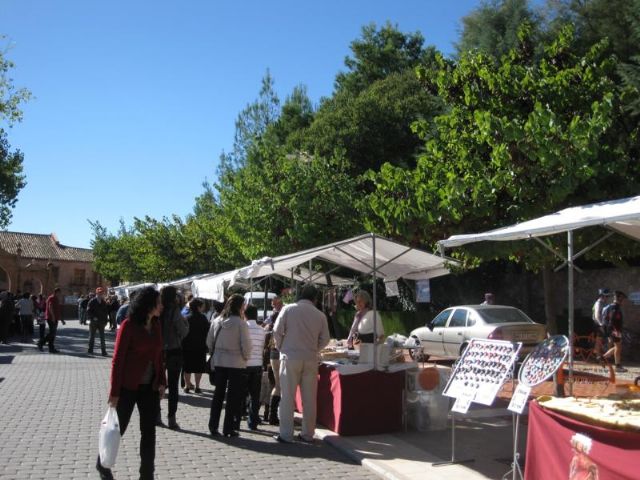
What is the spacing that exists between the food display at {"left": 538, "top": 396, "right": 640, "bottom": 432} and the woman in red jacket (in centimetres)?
327

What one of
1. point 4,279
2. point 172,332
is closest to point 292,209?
point 172,332

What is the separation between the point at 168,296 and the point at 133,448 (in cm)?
227

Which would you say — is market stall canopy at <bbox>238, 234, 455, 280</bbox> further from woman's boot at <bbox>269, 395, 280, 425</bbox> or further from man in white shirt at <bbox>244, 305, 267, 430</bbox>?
woman's boot at <bbox>269, 395, 280, 425</bbox>

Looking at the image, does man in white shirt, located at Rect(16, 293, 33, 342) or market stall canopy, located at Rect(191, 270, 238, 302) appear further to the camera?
man in white shirt, located at Rect(16, 293, 33, 342)

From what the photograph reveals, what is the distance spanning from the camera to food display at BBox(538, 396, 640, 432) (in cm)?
450

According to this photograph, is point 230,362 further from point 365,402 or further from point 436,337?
point 436,337

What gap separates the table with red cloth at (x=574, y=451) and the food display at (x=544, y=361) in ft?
0.81

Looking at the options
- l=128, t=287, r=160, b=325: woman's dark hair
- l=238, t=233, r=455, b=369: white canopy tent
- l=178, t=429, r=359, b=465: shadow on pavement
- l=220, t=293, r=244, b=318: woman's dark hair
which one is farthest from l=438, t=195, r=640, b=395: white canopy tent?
l=128, t=287, r=160, b=325: woman's dark hair

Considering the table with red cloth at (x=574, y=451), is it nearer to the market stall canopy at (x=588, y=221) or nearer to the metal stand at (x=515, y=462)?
the metal stand at (x=515, y=462)

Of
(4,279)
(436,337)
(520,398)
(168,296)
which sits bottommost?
(520,398)

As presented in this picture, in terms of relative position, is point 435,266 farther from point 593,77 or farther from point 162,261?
point 162,261

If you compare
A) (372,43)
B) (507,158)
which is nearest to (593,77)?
(507,158)

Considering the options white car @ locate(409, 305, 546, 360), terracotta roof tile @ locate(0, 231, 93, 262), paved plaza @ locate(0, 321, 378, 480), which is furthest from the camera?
terracotta roof tile @ locate(0, 231, 93, 262)

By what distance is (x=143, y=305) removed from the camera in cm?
606
